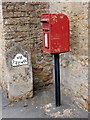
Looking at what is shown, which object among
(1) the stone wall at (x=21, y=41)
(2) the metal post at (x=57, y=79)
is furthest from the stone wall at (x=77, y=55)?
(1) the stone wall at (x=21, y=41)

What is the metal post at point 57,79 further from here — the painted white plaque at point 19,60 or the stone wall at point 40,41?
the painted white plaque at point 19,60

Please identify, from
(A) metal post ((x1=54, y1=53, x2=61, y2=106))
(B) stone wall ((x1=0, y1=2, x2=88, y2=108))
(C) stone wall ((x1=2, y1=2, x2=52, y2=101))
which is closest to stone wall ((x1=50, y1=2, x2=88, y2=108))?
(B) stone wall ((x1=0, y1=2, x2=88, y2=108))

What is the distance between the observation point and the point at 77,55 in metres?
3.38

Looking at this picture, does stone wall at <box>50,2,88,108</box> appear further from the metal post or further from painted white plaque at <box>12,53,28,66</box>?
painted white plaque at <box>12,53,28,66</box>

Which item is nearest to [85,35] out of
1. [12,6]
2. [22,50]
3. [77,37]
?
[77,37]

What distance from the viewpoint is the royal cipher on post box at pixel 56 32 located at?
122 inches

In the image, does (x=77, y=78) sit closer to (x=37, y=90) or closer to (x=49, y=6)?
(x=37, y=90)

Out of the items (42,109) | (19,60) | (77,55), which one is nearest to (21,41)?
(19,60)

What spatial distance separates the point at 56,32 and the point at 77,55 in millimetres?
567

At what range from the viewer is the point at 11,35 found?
152 inches

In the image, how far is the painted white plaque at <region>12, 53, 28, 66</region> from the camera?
3764mm

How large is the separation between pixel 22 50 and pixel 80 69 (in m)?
1.19

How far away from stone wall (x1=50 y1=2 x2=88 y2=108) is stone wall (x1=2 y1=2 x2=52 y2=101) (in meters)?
0.63

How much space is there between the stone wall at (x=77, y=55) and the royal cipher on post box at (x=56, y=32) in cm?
20
